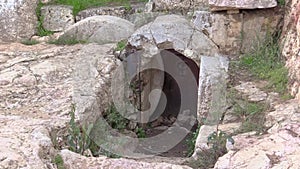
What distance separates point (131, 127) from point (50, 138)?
103 inches

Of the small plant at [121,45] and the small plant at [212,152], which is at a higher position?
the small plant at [121,45]

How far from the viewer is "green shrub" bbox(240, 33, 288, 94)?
228 inches

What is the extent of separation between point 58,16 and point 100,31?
1427mm

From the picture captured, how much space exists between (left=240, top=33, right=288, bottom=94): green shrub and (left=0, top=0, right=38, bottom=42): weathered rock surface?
12.4 feet

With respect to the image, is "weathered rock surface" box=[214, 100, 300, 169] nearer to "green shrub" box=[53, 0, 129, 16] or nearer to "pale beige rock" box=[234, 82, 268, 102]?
"pale beige rock" box=[234, 82, 268, 102]

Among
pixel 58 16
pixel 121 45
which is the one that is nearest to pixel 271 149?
pixel 121 45

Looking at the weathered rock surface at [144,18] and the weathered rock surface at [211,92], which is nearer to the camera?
the weathered rock surface at [211,92]

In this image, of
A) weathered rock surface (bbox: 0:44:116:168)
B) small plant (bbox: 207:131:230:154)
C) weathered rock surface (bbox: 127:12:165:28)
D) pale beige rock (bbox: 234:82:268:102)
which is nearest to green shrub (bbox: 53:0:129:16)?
weathered rock surface (bbox: 127:12:165:28)

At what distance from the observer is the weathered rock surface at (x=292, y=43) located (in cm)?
543

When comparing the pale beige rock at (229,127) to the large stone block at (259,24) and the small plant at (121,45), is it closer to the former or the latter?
the large stone block at (259,24)

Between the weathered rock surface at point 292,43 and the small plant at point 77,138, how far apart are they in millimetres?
2180

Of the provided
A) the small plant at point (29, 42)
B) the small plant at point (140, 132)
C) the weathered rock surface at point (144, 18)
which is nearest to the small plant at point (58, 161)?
the small plant at point (140, 132)

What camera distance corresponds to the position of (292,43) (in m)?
5.96

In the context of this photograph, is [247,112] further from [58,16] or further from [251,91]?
[58,16]
